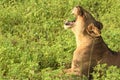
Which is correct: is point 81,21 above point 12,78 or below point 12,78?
above

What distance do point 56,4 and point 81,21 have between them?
2151mm

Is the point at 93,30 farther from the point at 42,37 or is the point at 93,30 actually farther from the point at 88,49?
the point at 42,37

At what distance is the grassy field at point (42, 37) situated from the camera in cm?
641

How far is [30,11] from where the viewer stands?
8953 mm

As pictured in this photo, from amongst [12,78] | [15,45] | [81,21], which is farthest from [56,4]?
[12,78]

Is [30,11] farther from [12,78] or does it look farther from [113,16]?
[12,78]

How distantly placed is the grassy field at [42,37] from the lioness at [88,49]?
0.23 metres

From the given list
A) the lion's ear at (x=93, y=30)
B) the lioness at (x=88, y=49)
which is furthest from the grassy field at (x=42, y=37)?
the lion's ear at (x=93, y=30)

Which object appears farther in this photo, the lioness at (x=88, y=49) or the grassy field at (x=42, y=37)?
the lioness at (x=88, y=49)

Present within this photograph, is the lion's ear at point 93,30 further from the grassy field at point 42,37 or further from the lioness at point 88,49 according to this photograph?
the grassy field at point 42,37

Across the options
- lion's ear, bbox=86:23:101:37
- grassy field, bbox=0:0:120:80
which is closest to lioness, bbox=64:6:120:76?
lion's ear, bbox=86:23:101:37

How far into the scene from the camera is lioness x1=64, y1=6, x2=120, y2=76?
6.66 meters

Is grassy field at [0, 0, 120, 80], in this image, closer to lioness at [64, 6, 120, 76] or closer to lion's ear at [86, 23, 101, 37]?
lioness at [64, 6, 120, 76]

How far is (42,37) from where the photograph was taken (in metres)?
7.92
